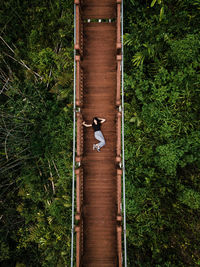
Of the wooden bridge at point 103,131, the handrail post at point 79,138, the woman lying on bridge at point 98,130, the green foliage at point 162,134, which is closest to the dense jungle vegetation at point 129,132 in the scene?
the green foliage at point 162,134

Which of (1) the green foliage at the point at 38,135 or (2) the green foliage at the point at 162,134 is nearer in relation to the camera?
(2) the green foliage at the point at 162,134

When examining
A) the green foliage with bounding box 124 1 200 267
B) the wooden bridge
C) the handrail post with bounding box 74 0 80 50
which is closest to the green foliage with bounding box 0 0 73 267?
the wooden bridge

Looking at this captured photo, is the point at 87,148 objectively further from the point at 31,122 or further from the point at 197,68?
the point at 197,68

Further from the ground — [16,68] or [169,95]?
[16,68]

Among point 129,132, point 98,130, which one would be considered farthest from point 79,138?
point 129,132

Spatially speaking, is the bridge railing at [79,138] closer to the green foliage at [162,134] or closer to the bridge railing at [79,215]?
the bridge railing at [79,215]

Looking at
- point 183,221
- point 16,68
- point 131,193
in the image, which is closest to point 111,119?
point 131,193

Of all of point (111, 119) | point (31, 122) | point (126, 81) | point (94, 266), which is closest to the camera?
point (94, 266)

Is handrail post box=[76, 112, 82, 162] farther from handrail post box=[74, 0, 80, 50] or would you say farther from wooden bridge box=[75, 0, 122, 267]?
handrail post box=[74, 0, 80, 50]
